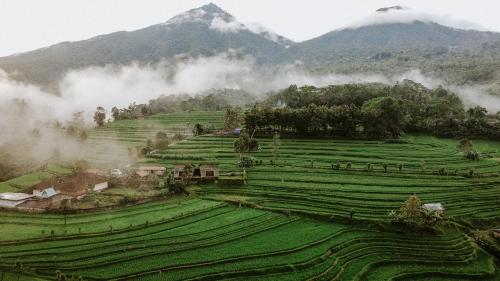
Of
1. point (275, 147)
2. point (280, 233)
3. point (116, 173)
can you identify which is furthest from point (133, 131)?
point (280, 233)

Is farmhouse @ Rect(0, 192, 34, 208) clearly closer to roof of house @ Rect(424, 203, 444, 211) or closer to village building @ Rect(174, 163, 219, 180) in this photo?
village building @ Rect(174, 163, 219, 180)

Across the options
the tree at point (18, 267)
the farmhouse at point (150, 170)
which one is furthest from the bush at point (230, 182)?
the tree at point (18, 267)

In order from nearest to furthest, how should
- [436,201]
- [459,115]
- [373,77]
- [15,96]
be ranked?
[436,201]
[459,115]
[15,96]
[373,77]

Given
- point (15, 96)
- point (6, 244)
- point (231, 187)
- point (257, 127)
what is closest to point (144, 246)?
point (6, 244)

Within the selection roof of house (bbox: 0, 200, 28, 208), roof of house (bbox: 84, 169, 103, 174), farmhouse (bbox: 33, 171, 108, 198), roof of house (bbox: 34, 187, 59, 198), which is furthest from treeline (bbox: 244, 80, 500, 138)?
roof of house (bbox: 0, 200, 28, 208)

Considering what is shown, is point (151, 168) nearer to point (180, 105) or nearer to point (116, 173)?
point (116, 173)

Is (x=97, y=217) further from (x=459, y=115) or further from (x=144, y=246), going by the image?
(x=459, y=115)
